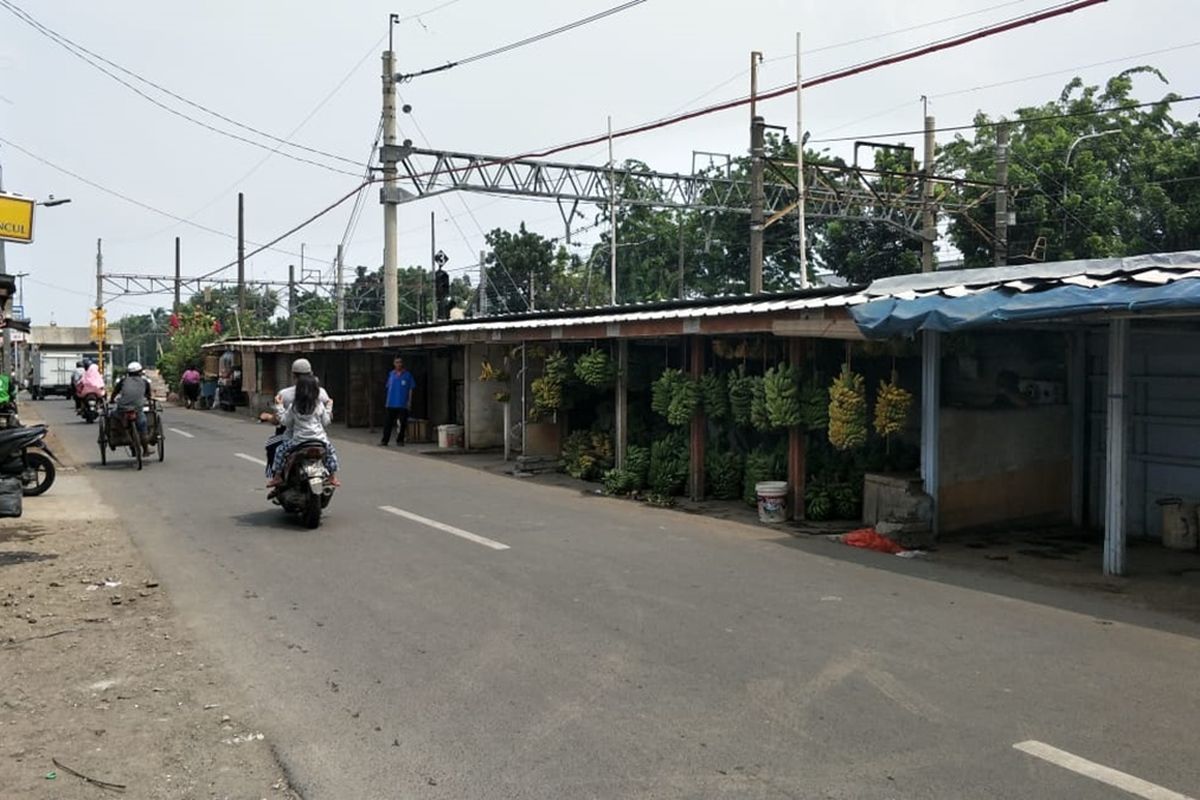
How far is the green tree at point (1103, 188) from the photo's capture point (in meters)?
28.6

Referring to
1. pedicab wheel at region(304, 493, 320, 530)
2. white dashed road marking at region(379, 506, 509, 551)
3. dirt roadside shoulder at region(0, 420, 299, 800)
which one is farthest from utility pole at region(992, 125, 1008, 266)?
dirt roadside shoulder at region(0, 420, 299, 800)

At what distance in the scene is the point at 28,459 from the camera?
1311 centimetres

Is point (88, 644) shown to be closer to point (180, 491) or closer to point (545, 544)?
point (545, 544)

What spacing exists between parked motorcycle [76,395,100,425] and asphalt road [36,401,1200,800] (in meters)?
17.7

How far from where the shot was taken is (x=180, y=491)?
45.2 feet

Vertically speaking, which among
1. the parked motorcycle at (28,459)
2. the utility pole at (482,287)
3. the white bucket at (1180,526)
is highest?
the utility pole at (482,287)

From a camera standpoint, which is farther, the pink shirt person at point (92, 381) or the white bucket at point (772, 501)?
the pink shirt person at point (92, 381)

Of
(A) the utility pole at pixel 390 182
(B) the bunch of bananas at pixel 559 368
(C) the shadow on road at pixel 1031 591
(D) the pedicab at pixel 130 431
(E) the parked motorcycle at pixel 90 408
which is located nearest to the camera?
(C) the shadow on road at pixel 1031 591

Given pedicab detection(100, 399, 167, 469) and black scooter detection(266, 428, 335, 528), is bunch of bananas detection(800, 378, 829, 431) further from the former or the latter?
pedicab detection(100, 399, 167, 469)

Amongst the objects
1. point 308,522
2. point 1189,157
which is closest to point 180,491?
point 308,522

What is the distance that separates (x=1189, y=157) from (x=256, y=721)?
104 feet

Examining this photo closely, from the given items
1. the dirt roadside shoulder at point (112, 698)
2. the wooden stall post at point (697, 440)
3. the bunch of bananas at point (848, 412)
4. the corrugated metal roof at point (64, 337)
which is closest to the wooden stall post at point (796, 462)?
the bunch of bananas at point (848, 412)

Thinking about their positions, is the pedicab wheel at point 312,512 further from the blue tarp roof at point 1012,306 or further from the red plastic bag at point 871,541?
the blue tarp roof at point 1012,306

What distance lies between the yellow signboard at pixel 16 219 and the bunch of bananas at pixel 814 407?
10.0 meters
